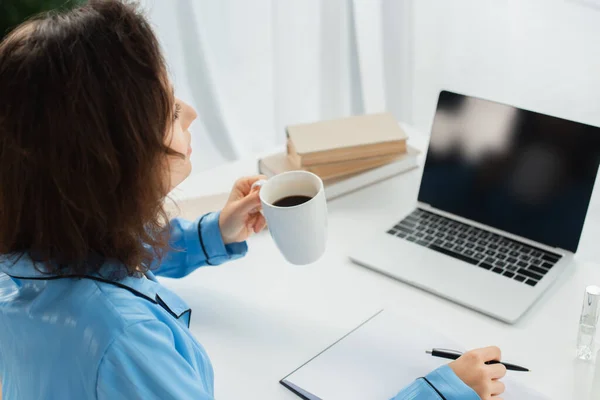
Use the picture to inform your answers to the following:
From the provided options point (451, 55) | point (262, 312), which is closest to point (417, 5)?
point (451, 55)

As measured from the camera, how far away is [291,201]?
0.97m

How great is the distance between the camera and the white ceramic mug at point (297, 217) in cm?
89

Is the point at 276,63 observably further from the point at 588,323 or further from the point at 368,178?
the point at 588,323

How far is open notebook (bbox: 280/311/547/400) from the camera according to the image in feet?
2.69

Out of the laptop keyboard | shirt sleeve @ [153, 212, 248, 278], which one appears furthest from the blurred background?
shirt sleeve @ [153, 212, 248, 278]

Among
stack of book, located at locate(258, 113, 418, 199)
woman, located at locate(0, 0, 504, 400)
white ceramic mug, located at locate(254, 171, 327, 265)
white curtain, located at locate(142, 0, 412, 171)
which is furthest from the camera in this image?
white curtain, located at locate(142, 0, 412, 171)

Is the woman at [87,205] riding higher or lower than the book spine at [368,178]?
higher

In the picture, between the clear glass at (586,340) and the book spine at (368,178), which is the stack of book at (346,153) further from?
the clear glass at (586,340)

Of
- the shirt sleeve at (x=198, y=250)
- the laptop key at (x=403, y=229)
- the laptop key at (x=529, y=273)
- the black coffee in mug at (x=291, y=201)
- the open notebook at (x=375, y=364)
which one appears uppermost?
the black coffee in mug at (x=291, y=201)

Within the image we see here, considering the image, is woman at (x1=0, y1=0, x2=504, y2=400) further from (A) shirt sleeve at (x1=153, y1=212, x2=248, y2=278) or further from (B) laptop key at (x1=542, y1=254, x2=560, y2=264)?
(B) laptop key at (x1=542, y1=254, x2=560, y2=264)

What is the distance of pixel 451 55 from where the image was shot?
1927mm

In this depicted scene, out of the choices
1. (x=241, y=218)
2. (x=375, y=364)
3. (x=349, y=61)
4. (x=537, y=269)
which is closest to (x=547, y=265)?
(x=537, y=269)

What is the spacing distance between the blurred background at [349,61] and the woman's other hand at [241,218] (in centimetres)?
98

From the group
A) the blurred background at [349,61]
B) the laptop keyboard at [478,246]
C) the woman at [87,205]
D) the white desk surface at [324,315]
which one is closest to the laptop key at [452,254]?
the laptop keyboard at [478,246]
